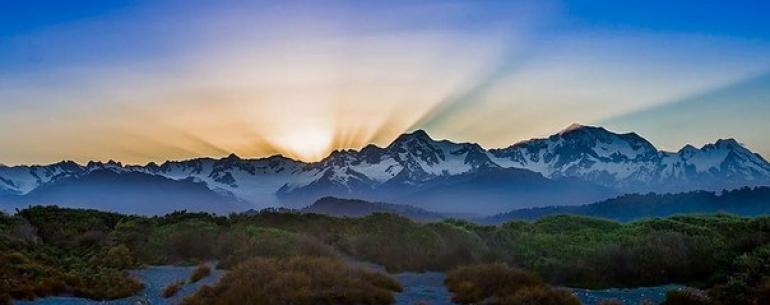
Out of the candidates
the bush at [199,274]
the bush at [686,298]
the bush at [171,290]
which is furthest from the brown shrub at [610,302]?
the bush at [199,274]

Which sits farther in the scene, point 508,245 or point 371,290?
point 508,245

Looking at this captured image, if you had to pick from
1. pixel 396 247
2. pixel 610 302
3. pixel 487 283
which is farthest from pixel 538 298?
pixel 396 247

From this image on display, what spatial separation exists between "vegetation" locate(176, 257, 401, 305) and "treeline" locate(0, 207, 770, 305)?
5.20 m

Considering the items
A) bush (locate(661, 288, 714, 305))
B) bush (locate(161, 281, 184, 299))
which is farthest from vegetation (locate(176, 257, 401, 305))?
bush (locate(661, 288, 714, 305))

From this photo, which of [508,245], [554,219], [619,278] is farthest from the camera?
[554,219]

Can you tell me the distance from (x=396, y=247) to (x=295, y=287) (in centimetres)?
1294

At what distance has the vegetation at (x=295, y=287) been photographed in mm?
26641

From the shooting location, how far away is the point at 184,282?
3325 centimetres

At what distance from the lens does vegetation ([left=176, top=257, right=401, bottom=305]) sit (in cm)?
2664

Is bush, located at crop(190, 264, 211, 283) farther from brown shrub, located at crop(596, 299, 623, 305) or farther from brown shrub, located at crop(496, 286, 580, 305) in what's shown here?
brown shrub, located at crop(596, 299, 623, 305)

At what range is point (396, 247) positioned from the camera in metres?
40.2

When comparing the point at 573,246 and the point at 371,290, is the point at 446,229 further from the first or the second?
the point at 371,290

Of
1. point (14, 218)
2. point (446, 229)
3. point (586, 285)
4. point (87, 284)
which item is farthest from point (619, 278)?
point (14, 218)

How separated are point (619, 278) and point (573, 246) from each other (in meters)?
3.98
